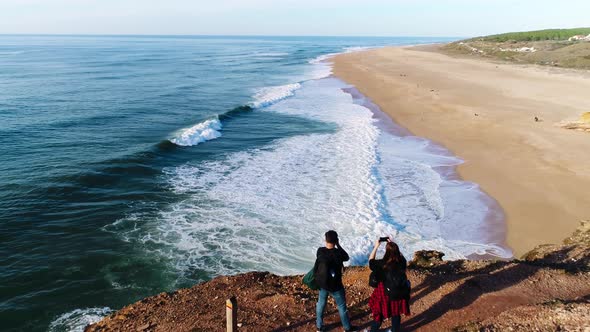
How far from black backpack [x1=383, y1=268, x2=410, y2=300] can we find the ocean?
180 inches

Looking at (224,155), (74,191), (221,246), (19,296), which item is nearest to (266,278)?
(221,246)

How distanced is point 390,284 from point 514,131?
64.7 ft

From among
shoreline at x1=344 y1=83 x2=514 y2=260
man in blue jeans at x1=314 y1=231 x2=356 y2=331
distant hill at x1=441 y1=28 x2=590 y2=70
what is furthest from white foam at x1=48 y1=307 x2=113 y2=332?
distant hill at x1=441 y1=28 x2=590 y2=70

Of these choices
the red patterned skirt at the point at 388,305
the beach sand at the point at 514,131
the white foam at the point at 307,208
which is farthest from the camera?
the beach sand at the point at 514,131

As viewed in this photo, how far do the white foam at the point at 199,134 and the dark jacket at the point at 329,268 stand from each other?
1656 cm

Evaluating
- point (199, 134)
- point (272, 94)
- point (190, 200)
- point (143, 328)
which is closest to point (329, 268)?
point (143, 328)

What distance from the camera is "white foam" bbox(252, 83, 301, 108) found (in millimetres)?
33281

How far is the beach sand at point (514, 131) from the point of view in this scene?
43.4 feet

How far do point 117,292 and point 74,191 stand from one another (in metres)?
7.29

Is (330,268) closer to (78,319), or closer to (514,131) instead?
(78,319)

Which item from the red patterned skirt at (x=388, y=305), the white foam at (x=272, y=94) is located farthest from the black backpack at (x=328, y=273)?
the white foam at (x=272, y=94)

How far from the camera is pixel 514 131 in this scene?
22.4 meters

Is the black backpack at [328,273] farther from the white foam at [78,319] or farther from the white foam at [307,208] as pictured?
the white foam at [78,319]

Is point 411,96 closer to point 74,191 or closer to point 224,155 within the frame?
point 224,155
